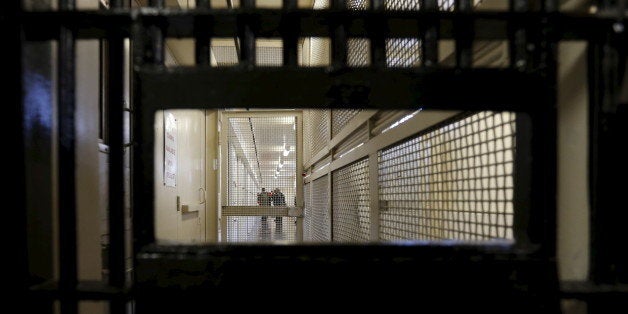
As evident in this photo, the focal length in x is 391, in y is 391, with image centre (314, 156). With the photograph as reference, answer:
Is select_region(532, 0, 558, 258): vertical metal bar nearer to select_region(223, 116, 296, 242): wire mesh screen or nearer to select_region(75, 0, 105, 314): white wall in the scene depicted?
select_region(75, 0, 105, 314): white wall

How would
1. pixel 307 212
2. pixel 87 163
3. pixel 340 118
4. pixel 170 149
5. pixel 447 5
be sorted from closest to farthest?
pixel 87 163 → pixel 447 5 → pixel 340 118 → pixel 170 149 → pixel 307 212

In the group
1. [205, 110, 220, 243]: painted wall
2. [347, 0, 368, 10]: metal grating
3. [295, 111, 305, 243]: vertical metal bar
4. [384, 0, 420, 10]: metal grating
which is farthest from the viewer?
[295, 111, 305, 243]: vertical metal bar

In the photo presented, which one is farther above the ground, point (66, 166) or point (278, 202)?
point (66, 166)

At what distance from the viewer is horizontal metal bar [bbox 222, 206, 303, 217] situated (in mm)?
4973

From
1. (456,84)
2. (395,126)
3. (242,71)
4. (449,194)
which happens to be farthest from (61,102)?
(395,126)

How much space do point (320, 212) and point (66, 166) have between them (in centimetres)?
346

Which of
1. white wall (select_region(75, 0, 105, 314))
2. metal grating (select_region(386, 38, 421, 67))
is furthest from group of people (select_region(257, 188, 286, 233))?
white wall (select_region(75, 0, 105, 314))

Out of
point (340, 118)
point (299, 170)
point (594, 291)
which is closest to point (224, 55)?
point (299, 170)

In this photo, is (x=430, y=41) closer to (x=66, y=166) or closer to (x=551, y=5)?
(x=551, y=5)

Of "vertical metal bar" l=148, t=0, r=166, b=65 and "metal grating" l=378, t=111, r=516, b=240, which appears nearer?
"vertical metal bar" l=148, t=0, r=166, b=65

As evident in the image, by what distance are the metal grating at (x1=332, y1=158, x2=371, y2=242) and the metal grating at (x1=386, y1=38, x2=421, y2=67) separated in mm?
746

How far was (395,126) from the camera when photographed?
1.75 metres

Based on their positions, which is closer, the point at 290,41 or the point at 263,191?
the point at 290,41

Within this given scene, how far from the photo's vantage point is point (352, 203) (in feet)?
9.09
